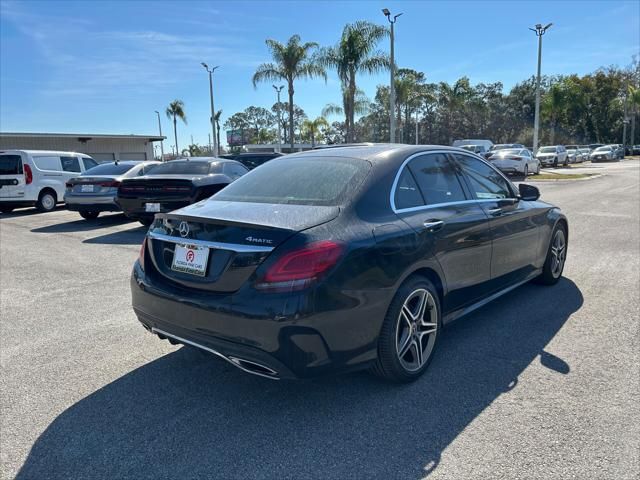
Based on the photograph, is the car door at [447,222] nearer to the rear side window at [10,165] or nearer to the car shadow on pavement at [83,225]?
the car shadow on pavement at [83,225]

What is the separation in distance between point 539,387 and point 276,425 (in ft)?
5.70

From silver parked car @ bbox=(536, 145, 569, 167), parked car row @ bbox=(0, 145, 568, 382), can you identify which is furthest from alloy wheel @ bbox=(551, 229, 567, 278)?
silver parked car @ bbox=(536, 145, 569, 167)

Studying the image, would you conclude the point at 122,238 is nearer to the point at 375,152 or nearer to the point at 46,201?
the point at 375,152

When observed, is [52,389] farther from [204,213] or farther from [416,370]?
[416,370]

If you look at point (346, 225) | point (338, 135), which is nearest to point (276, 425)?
point (346, 225)

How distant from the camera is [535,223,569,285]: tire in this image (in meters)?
5.30

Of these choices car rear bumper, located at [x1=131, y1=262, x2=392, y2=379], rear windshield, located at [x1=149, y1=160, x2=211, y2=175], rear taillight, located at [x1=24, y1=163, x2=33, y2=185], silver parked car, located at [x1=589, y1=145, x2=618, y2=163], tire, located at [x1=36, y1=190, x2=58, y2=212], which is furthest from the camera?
silver parked car, located at [x1=589, y1=145, x2=618, y2=163]

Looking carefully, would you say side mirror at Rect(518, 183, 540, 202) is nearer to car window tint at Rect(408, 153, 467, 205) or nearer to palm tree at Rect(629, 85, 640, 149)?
car window tint at Rect(408, 153, 467, 205)

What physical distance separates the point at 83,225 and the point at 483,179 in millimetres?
9947

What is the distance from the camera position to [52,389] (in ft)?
10.8

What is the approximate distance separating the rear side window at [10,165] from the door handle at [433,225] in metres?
14.3

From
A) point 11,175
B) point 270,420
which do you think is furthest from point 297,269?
point 11,175

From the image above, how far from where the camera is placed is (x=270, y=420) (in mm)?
2861

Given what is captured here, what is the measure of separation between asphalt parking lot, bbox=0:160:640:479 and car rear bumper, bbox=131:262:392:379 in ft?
1.30
